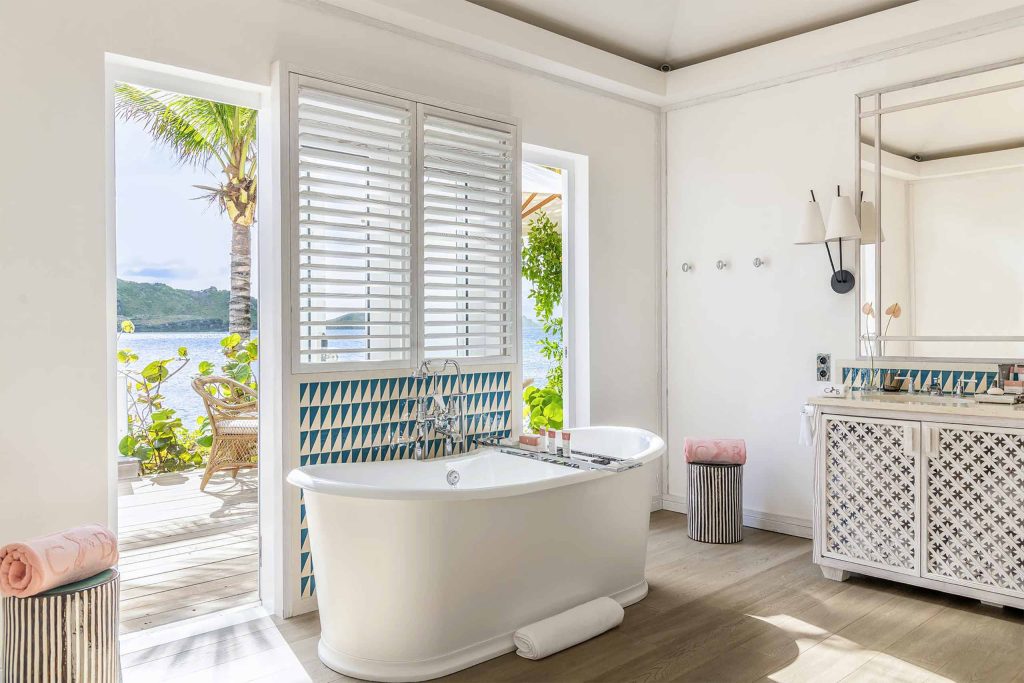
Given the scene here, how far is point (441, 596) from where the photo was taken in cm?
261

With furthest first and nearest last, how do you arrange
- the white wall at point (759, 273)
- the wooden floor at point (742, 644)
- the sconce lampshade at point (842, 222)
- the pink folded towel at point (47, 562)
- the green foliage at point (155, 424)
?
the green foliage at point (155, 424)
the white wall at point (759, 273)
the sconce lampshade at point (842, 222)
the wooden floor at point (742, 644)
the pink folded towel at point (47, 562)

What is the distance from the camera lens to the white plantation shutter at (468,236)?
358cm

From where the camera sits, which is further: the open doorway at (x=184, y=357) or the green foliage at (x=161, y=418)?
the green foliage at (x=161, y=418)

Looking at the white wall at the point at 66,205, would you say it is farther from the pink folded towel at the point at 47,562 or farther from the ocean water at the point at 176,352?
the ocean water at the point at 176,352

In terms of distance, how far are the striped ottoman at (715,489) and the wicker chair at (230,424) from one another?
266 centimetres

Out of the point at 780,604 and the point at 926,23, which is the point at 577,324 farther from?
the point at 926,23

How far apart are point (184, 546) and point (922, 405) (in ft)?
12.6

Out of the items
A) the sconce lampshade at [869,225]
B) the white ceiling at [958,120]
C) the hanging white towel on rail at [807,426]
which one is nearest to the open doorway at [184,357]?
the hanging white towel on rail at [807,426]

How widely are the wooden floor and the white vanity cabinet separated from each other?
0.15 metres

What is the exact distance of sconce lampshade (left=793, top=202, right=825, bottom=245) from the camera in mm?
3994

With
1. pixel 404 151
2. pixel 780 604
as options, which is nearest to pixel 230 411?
pixel 404 151

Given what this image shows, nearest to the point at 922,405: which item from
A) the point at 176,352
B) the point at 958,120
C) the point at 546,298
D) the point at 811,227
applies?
the point at 811,227

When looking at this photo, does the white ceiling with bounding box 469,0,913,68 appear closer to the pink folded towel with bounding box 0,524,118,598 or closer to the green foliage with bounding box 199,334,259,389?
the pink folded towel with bounding box 0,524,118,598

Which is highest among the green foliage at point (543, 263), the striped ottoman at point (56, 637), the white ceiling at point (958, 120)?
the white ceiling at point (958, 120)
